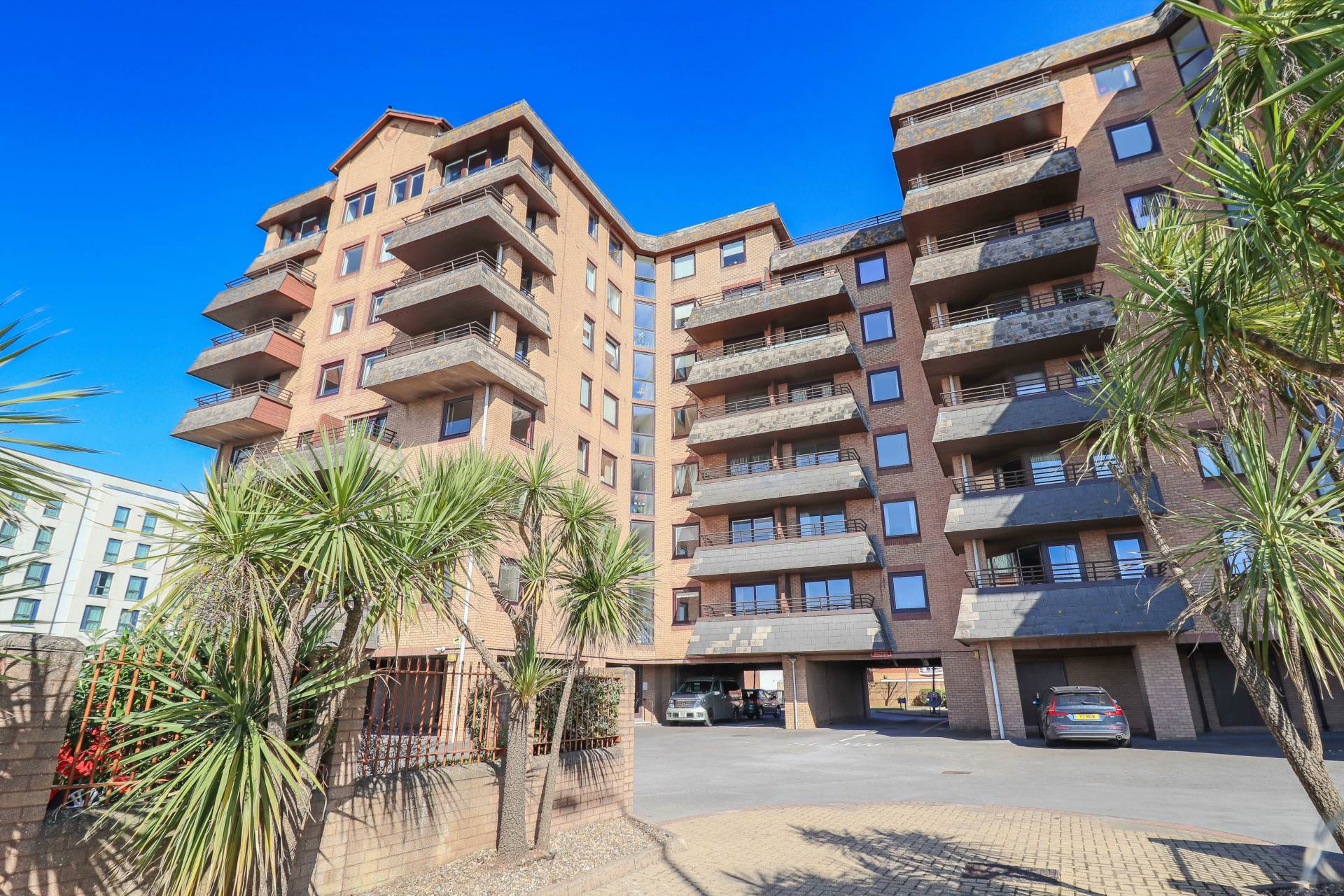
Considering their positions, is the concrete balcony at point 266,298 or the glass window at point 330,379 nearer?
the glass window at point 330,379

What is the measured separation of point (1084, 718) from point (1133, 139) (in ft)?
67.6

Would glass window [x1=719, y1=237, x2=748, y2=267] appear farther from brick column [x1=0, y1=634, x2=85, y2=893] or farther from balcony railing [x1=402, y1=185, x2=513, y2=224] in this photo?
brick column [x1=0, y1=634, x2=85, y2=893]

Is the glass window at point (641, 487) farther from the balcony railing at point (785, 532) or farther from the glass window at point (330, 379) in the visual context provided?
the glass window at point (330, 379)

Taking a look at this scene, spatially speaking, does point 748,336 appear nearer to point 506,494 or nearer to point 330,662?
point 506,494

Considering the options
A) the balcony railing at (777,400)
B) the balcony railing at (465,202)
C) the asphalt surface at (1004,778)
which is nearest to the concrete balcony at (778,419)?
the balcony railing at (777,400)

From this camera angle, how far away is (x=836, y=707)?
28.9m

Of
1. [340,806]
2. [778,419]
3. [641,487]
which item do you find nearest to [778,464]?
[778,419]

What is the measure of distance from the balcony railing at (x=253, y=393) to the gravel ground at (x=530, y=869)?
24237 mm

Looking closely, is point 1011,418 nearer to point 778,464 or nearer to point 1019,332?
point 1019,332

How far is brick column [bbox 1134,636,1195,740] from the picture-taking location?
18.6 m

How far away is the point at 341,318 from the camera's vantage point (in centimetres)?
2797

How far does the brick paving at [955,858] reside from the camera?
653 cm

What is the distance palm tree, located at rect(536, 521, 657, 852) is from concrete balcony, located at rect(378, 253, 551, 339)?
15897 millimetres

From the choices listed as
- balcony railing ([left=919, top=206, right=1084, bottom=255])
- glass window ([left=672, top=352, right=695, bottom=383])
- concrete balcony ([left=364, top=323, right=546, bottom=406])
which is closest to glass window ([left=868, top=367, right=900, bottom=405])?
balcony railing ([left=919, top=206, right=1084, bottom=255])
